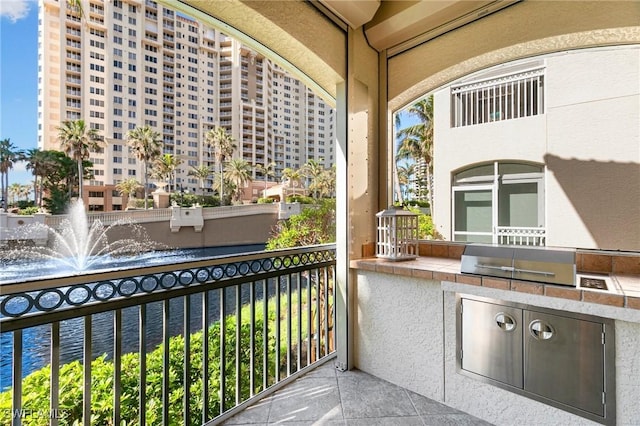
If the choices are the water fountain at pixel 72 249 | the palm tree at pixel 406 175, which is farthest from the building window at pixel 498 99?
the water fountain at pixel 72 249

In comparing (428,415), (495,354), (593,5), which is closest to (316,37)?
(593,5)

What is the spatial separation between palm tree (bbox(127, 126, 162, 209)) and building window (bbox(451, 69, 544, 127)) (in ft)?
7.30

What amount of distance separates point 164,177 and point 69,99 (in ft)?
1.62

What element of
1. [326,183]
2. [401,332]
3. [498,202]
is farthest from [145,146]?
[498,202]

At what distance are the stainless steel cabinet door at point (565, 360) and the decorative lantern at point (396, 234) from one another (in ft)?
3.02

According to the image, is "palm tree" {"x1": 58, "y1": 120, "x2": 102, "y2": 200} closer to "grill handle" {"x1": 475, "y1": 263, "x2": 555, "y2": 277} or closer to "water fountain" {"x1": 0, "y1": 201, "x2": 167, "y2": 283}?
"water fountain" {"x1": 0, "y1": 201, "x2": 167, "y2": 283}

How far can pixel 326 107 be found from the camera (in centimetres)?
279

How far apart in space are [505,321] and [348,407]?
1117mm

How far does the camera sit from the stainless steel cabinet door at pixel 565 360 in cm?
147

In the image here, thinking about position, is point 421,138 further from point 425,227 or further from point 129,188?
point 129,188

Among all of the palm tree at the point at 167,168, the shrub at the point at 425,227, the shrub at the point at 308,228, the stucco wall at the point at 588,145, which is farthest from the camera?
the shrub at the point at 425,227

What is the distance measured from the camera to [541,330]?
64.1 inches

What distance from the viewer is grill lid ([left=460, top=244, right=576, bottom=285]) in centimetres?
156

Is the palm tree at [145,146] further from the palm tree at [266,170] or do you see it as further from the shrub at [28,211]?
the palm tree at [266,170]
